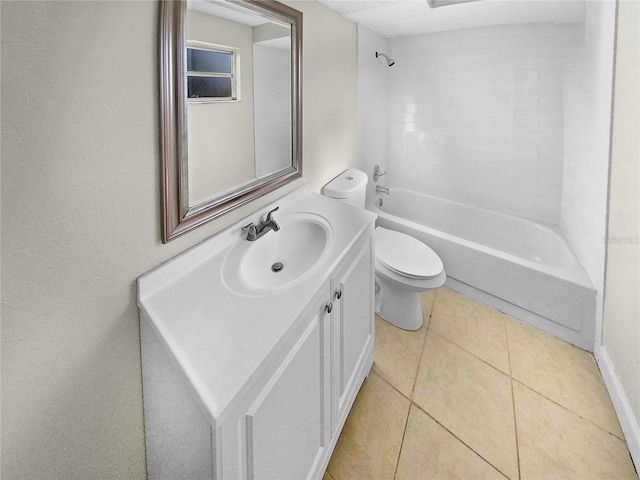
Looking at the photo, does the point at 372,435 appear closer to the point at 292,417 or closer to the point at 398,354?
the point at 398,354

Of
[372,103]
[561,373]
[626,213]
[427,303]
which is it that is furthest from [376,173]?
[561,373]

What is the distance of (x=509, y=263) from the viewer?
7.99ft

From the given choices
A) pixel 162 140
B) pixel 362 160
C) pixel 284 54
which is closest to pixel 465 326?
pixel 362 160

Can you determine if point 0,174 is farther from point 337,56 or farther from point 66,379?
point 337,56

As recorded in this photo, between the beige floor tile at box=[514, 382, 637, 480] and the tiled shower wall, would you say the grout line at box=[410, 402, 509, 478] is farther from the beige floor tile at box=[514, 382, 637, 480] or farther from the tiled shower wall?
the tiled shower wall

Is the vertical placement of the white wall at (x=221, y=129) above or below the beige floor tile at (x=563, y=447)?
above

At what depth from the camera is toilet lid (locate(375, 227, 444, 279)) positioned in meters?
2.23

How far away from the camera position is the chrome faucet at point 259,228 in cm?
144

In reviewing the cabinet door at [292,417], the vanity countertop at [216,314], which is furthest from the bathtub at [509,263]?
the cabinet door at [292,417]

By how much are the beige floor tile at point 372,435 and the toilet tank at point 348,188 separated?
1144 millimetres

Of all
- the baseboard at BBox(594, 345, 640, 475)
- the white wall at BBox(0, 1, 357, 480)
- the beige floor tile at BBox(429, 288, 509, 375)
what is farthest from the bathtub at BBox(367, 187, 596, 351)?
the white wall at BBox(0, 1, 357, 480)

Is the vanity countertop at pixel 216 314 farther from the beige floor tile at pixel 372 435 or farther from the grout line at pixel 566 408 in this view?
the grout line at pixel 566 408

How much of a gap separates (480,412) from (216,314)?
1.48 meters

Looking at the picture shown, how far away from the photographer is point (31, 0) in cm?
72
